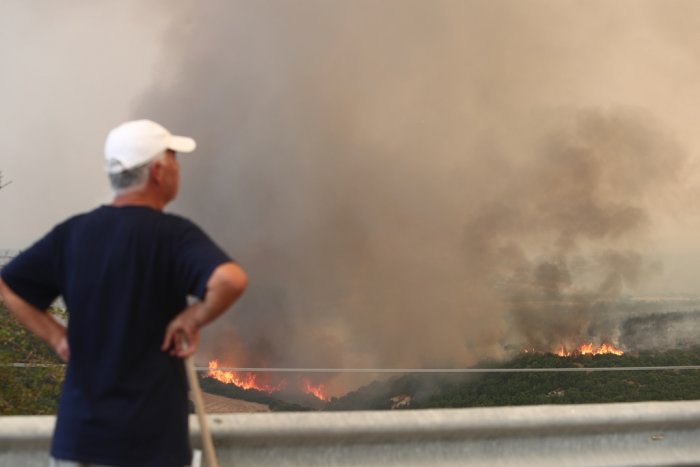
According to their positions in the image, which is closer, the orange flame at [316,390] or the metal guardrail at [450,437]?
the metal guardrail at [450,437]

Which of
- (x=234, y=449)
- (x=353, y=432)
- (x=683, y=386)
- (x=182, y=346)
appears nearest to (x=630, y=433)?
(x=353, y=432)

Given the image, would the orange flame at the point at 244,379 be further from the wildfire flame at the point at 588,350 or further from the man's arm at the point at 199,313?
the man's arm at the point at 199,313

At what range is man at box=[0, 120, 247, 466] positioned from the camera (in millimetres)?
1778

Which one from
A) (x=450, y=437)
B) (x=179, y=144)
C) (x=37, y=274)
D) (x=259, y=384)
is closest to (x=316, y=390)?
(x=259, y=384)

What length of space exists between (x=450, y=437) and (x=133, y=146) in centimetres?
166

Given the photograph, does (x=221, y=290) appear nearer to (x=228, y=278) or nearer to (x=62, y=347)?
(x=228, y=278)

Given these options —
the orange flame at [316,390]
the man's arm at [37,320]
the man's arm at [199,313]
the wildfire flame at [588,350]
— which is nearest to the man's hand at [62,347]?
the man's arm at [37,320]

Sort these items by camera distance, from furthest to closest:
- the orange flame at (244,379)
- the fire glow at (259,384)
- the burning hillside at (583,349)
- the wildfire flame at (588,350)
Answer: the burning hillside at (583,349)
the wildfire flame at (588,350)
the fire glow at (259,384)
the orange flame at (244,379)

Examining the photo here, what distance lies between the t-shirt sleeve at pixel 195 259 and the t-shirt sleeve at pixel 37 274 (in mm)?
343

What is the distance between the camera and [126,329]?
1792 millimetres

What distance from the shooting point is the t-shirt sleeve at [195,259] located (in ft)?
5.74

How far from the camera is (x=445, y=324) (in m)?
29.0

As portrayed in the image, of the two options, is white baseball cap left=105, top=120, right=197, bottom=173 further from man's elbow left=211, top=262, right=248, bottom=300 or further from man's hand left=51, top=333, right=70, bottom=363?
man's hand left=51, top=333, right=70, bottom=363

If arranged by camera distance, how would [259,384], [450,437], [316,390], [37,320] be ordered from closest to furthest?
[37,320] → [450,437] → [259,384] → [316,390]
